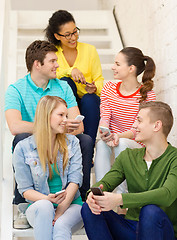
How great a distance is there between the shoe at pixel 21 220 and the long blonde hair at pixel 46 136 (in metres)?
0.24

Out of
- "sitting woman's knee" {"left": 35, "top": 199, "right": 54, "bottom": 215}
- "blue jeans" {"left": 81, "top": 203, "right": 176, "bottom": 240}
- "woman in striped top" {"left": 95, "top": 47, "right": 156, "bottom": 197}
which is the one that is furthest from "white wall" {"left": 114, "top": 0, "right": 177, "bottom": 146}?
"sitting woman's knee" {"left": 35, "top": 199, "right": 54, "bottom": 215}

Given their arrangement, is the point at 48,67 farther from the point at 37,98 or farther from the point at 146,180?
the point at 146,180

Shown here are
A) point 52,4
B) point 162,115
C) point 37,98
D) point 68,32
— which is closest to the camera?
point 162,115

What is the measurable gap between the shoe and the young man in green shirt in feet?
1.57

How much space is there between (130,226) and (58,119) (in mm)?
699

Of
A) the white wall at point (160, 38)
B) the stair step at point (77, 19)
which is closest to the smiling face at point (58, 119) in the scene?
the white wall at point (160, 38)

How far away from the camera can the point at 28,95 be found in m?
2.81

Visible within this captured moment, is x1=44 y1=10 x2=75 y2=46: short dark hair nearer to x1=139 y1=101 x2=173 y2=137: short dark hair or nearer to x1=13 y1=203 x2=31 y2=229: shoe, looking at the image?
x1=139 y1=101 x2=173 y2=137: short dark hair

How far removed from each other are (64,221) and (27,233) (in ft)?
1.03

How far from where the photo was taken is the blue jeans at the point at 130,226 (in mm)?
1895

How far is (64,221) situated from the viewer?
2.21 m

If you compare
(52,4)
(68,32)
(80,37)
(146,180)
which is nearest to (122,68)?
(68,32)

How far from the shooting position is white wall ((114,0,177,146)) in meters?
2.86

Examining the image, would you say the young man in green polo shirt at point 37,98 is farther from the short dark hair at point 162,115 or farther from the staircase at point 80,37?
the staircase at point 80,37
